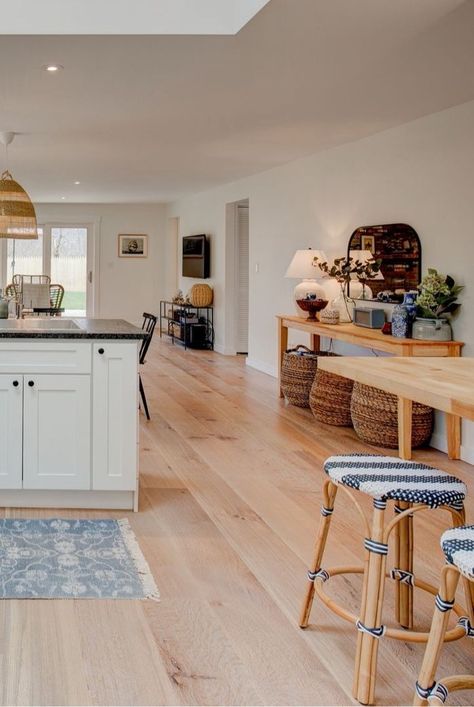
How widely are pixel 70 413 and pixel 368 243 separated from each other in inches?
131

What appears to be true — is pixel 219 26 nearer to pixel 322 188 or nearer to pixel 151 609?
pixel 151 609

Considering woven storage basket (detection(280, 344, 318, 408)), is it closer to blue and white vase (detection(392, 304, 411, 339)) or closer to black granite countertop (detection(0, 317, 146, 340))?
blue and white vase (detection(392, 304, 411, 339))

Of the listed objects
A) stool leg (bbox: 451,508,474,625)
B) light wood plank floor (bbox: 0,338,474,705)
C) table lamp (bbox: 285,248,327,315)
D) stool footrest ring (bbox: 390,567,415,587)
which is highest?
table lamp (bbox: 285,248,327,315)

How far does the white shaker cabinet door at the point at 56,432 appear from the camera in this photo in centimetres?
383

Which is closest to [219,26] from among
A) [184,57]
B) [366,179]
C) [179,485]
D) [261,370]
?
[184,57]

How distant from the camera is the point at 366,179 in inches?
255

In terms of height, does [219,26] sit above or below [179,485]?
above

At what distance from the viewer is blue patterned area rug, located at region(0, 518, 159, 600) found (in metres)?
2.90

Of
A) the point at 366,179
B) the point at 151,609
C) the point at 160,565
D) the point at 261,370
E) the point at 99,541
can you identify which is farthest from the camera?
the point at 261,370

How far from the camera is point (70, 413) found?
12.6 ft

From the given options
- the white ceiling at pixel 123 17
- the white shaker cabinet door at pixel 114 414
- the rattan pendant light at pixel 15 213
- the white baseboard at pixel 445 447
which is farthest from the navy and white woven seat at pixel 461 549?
the rattan pendant light at pixel 15 213

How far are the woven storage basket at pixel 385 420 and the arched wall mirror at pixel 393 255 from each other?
0.88 meters

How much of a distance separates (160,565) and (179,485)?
3.84 feet

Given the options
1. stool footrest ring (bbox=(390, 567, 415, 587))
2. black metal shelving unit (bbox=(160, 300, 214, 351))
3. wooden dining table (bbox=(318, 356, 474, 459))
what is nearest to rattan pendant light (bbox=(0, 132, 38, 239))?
wooden dining table (bbox=(318, 356, 474, 459))
